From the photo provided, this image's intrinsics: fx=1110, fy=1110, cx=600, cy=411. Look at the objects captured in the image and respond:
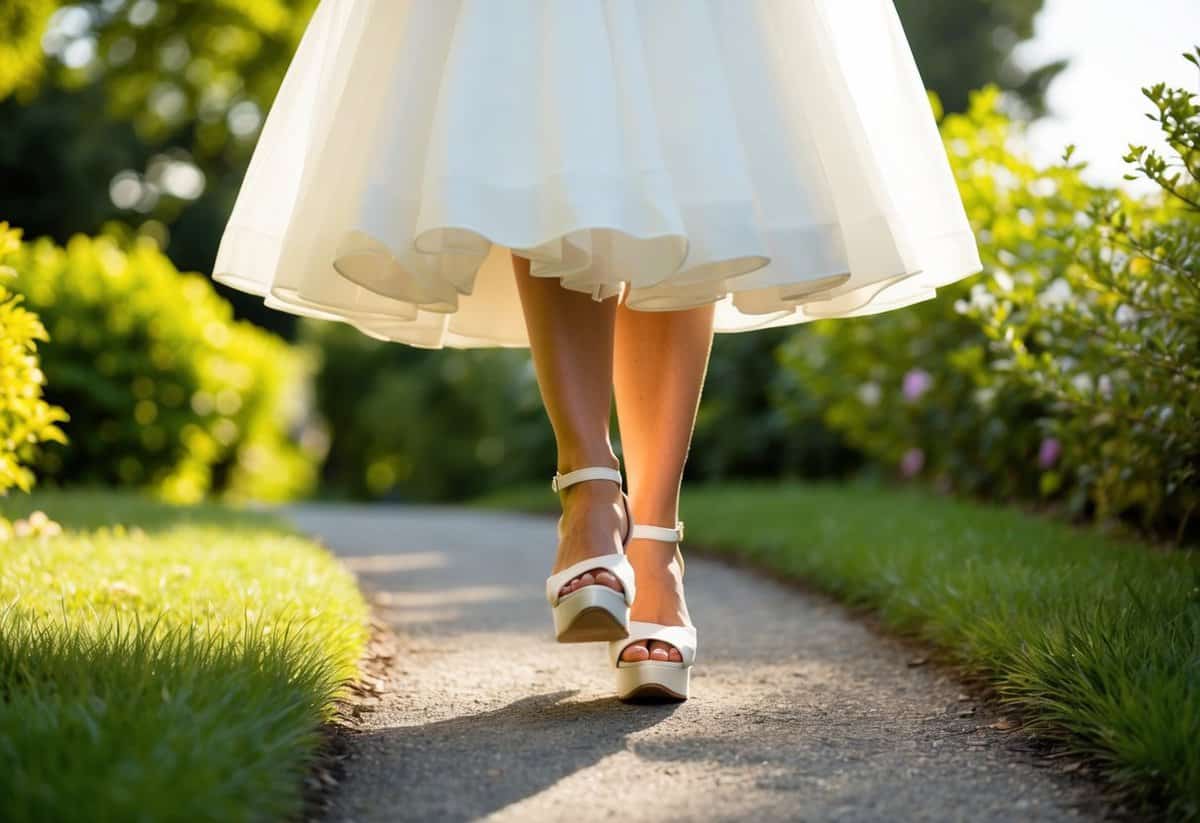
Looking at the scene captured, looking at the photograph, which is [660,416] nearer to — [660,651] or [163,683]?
[660,651]

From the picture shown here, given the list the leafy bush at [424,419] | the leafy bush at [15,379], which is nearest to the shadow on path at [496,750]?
the leafy bush at [15,379]

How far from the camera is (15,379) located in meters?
2.08

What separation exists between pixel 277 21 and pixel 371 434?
482cm

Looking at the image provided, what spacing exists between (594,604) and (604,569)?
0.07 metres

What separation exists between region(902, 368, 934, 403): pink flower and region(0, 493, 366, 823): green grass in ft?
8.42

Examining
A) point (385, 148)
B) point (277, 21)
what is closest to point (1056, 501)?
point (385, 148)

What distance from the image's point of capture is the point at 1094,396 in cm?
244

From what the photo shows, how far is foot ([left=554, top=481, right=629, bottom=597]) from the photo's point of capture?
155cm

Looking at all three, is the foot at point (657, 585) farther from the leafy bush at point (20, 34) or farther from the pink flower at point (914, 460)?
the leafy bush at point (20, 34)

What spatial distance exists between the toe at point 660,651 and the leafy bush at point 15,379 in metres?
1.25

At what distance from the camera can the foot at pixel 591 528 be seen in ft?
5.08

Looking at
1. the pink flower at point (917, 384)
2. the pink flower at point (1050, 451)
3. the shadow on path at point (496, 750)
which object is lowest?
the shadow on path at point (496, 750)

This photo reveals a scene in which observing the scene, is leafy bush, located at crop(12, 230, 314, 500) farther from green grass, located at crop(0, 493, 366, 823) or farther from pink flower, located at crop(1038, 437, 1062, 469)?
pink flower, located at crop(1038, 437, 1062, 469)

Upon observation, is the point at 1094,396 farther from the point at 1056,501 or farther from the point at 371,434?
the point at 371,434
